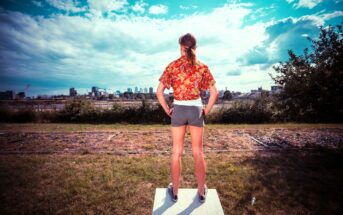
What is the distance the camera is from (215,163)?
18.9ft

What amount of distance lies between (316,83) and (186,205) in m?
6.92

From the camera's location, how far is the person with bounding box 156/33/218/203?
2.94 metres

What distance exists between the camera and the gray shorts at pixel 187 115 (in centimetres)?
293

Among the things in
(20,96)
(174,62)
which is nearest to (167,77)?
(174,62)

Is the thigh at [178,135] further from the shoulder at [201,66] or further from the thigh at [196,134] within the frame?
the shoulder at [201,66]

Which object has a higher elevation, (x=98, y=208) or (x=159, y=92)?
(x=159, y=92)

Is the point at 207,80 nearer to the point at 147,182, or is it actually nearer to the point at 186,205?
the point at 186,205

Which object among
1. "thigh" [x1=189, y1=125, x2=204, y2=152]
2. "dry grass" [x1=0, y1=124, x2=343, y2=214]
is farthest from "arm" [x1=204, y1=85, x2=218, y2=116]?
"dry grass" [x1=0, y1=124, x2=343, y2=214]

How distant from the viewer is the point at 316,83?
7195 millimetres

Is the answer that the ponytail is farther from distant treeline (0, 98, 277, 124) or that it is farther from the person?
distant treeline (0, 98, 277, 124)

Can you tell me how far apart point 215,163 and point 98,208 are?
11.1ft

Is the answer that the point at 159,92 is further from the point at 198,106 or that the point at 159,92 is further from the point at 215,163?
the point at 215,163

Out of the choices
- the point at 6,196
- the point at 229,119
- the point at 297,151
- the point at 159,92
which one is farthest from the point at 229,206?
the point at 229,119

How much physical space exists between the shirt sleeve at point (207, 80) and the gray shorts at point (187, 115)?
15.7 inches
